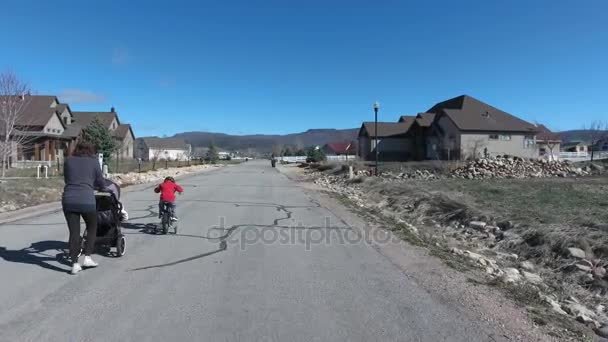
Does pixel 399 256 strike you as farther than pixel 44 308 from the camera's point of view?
Yes

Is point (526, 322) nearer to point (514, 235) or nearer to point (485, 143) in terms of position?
point (514, 235)

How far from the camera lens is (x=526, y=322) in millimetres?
4730

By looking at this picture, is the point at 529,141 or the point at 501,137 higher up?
the point at 501,137

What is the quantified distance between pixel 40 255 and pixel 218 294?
3663 millimetres

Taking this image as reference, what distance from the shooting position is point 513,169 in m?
37.4

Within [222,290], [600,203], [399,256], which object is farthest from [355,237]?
[600,203]

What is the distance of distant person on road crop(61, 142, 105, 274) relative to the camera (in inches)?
241

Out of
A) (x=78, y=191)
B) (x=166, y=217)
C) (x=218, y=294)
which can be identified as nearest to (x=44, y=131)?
(x=166, y=217)

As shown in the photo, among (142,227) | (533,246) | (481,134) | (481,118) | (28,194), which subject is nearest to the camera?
(533,246)

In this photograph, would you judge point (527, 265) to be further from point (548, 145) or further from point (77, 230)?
point (548, 145)

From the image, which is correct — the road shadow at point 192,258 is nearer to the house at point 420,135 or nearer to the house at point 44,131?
the house at point 44,131

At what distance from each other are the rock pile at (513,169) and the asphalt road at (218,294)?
28.1 metres

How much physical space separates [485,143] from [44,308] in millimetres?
48250

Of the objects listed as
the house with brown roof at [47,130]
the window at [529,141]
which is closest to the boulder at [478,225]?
the house with brown roof at [47,130]
